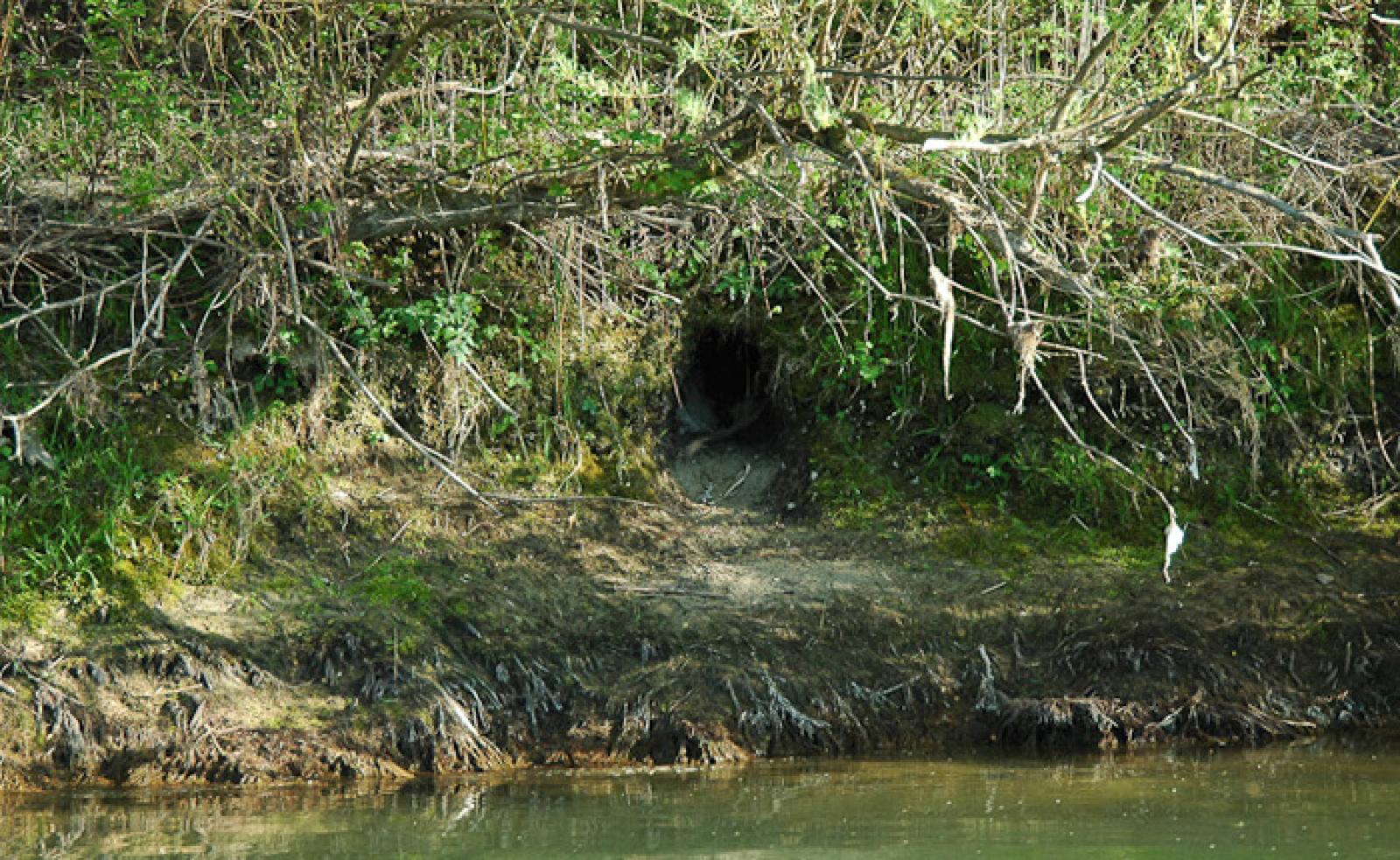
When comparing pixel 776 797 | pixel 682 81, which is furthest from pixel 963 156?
pixel 776 797

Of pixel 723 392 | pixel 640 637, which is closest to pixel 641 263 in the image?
pixel 723 392

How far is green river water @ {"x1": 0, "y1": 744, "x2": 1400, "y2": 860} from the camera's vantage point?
179 inches

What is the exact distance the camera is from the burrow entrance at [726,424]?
780cm

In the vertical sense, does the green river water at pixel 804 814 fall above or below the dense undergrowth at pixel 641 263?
below

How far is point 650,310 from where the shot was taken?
25.5ft

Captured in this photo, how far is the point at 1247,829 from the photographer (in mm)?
4707

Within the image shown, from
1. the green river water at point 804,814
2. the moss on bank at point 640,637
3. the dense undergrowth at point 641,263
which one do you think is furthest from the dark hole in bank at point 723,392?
the green river water at point 804,814

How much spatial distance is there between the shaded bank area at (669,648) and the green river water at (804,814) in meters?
0.22

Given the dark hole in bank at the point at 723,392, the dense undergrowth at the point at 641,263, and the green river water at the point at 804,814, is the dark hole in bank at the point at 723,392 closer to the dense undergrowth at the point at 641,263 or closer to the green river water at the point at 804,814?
the dense undergrowth at the point at 641,263

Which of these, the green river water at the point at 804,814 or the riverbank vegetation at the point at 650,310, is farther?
the riverbank vegetation at the point at 650,310

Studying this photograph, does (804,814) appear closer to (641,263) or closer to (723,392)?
(641,263)

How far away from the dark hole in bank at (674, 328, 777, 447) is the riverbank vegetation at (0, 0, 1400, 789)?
0.07 ft

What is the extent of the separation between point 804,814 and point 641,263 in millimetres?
3070

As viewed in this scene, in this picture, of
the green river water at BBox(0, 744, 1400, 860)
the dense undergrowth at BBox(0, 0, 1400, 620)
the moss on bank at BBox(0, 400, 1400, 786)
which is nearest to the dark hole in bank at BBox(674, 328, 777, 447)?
the dense undergrowth at BBox(0, 0, 1400, 620)
